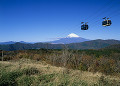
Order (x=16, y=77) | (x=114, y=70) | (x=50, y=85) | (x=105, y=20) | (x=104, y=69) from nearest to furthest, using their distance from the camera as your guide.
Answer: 1. (x=50, y=85)
2. (x=16, y=77)
3. (x=105, y=20)
4. (x=114, y=70)
5. (x=104, y=69)

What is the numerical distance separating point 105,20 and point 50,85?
38.9 feet

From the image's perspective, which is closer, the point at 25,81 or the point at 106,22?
the point at 25,81

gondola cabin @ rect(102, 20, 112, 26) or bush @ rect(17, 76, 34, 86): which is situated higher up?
gondola cabin @ rect(102, 20, 112, 26)

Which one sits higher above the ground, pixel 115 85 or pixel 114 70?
pixel 115 85

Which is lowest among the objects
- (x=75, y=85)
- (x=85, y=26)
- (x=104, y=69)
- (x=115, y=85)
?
(x=104, y=69)

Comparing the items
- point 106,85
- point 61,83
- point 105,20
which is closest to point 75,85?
point 61,83

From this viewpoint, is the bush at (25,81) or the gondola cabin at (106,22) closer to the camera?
the bush at (25,81)

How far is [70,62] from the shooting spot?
16.8 m

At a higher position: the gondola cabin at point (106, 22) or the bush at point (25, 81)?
the gondola cabin at point (106, 22)

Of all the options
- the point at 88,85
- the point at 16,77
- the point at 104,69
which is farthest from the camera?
the point at 104,69

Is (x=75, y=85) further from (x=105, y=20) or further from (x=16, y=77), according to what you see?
(x=105, y=20)

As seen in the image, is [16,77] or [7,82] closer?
[7,82]

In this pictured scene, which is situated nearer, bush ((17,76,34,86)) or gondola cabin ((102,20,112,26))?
bush ((17,76,34,86))

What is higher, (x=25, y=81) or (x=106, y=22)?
(x=106, y=22)
